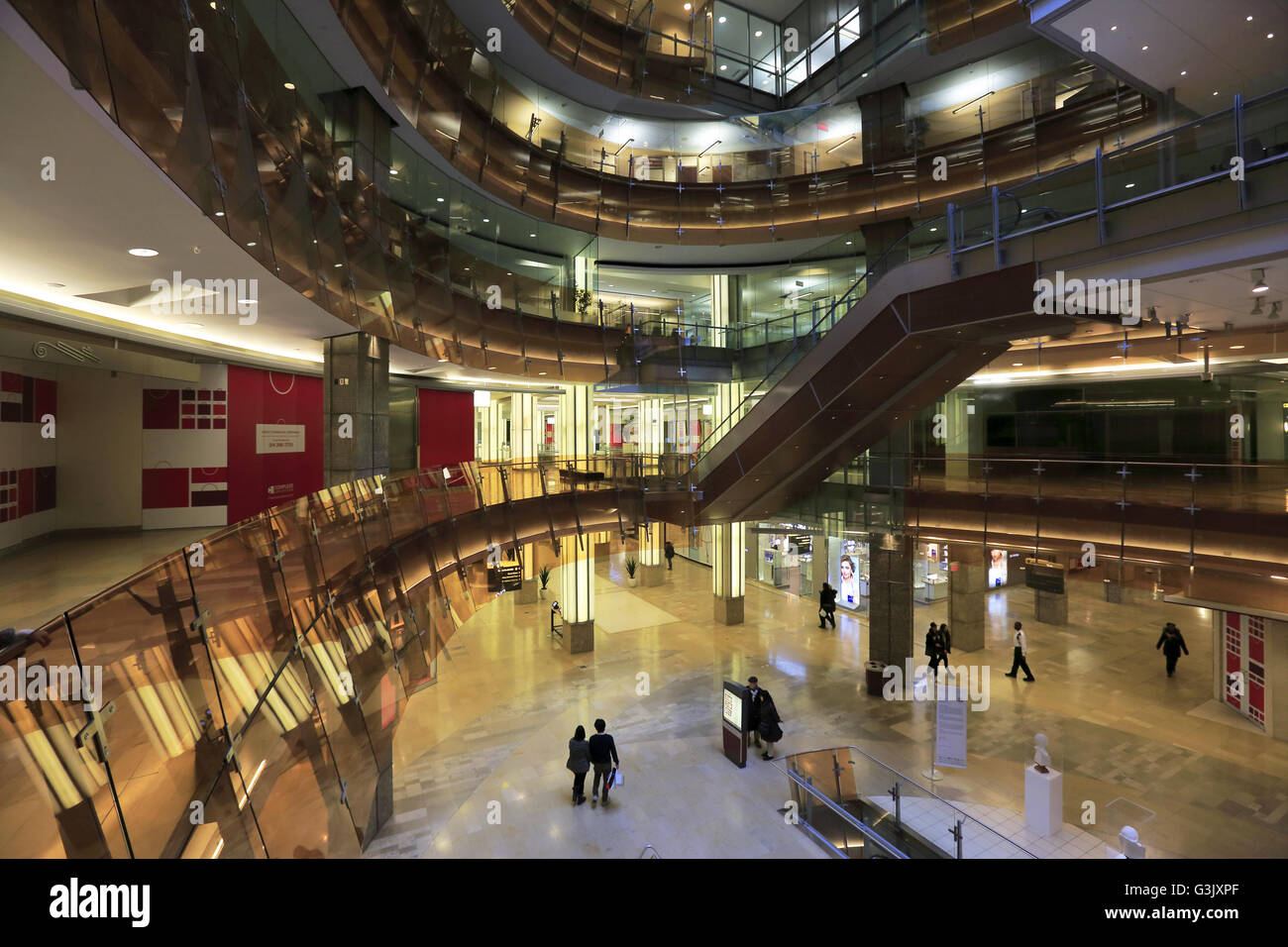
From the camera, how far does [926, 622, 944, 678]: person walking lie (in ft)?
48.9

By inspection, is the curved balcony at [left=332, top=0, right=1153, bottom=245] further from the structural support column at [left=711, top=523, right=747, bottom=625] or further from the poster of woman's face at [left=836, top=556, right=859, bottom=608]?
the poster of woman's face at [left=836, top=556, right=859, bottom=608]

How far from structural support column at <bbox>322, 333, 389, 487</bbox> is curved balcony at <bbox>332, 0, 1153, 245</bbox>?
4.31m

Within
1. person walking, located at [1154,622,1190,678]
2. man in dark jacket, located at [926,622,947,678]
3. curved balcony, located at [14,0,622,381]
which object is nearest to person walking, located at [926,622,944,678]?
man in dark jacket, located at [926,622,947,678]

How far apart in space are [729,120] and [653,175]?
8.94 ft

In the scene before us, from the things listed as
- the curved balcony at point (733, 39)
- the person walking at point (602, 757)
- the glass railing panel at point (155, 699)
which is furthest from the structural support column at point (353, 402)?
the curved balcony at point (733, 39)

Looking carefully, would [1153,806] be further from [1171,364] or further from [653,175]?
[653,175]

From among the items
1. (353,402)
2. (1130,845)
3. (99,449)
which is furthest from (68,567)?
(1130,845)

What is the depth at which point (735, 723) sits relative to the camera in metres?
10.7

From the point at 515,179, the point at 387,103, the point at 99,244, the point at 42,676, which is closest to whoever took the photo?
the point at 42,676

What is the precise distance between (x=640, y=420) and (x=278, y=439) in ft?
38.2

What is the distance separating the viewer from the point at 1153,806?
9.14 metres

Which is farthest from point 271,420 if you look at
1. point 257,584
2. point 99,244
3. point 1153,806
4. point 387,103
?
point 1153,806

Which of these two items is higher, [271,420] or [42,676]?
[271,420]

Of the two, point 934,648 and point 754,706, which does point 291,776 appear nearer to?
point 754,706
